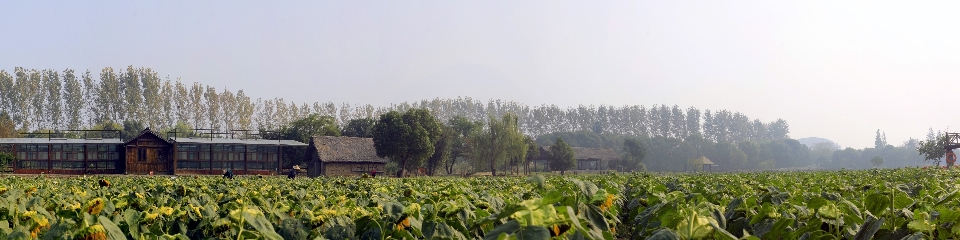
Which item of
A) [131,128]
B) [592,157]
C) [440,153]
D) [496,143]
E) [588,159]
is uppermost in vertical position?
[131,128]

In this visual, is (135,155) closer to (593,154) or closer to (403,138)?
(403,138)

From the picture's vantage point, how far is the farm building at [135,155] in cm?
4622

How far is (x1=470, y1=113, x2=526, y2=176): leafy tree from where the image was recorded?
6912 cm

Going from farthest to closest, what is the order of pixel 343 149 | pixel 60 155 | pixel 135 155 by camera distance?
pixel 343 149
pixel 135 155
pixel 60 155

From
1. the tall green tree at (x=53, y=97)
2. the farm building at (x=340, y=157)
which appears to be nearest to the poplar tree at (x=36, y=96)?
the tall green tree at (x=53, y=97)

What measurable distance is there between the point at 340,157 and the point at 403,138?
19.4 ft

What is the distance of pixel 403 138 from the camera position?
57.8m

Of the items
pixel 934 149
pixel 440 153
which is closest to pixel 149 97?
pixel 440 153

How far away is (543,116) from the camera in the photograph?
518 ft

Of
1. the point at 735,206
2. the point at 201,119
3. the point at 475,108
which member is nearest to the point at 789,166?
the point at 475,108

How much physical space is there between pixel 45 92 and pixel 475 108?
3547 inches

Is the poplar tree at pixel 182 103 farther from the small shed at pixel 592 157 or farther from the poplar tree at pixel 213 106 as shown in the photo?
the small shed at pixel 592 157

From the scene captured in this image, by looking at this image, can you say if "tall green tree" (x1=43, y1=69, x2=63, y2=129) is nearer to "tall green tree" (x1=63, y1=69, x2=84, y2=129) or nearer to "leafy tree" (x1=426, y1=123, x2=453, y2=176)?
"tall green tree" (x1=63, y1=69, x2=84, y2=129)

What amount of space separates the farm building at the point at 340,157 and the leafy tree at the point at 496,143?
1337 cm
